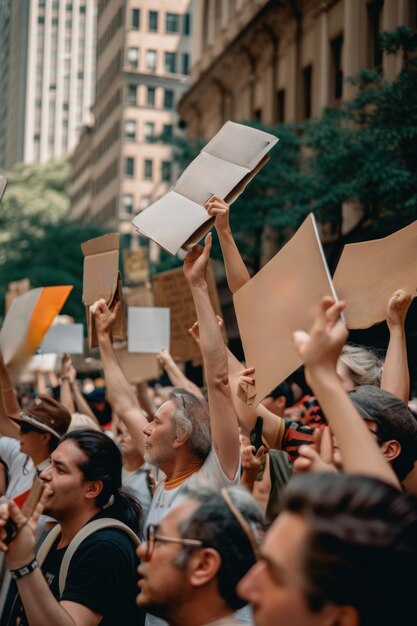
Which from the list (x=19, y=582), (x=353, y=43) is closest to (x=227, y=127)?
(x=19, y=582)

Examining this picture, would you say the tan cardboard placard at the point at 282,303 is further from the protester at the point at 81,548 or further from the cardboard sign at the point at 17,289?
the cardboard sign at the point at 17,289

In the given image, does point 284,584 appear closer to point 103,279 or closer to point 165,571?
point 165,571

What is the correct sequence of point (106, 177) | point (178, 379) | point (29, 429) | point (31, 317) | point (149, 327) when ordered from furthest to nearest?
point (106, 177)
point (149, 327)
point (31, 317)
point (178, 379)
point (29, 429)

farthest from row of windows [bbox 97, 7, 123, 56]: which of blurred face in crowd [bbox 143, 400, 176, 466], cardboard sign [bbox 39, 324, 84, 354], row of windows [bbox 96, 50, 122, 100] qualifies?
blurred face in crowd [bbox 143, 400, 176, 466]

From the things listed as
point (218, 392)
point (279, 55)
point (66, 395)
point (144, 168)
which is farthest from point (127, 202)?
point (218, 392)

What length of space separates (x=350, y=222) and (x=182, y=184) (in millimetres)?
17534

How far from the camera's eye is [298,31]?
30.4 meters

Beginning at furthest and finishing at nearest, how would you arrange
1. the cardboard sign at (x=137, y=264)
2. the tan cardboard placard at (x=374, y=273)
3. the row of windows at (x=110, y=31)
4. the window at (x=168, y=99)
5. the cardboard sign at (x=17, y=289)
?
the window at (x=168, y=99)
the row of windows at (x=110, y=31)
the cardboard sign at (x=137, y=264)
the cardboard sign at (x=17, y=289)
the tan cardboard placard at (x=374, y=273)

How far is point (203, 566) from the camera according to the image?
3.11 m

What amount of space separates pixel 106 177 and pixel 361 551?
83.2m

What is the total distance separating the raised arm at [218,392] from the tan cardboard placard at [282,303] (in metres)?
0.40

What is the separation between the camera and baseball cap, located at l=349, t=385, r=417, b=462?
155 inches

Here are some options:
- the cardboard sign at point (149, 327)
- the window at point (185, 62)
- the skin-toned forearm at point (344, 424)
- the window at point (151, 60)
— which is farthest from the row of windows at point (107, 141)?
the skin-toned forearm at point (344, 424)

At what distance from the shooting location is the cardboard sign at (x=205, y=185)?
502 centimetres
